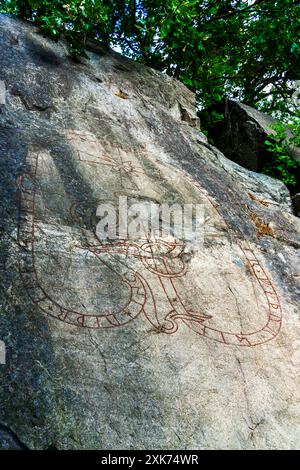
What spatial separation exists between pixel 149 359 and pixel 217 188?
2.56 metres

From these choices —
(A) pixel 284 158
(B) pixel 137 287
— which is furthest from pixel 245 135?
(B) pixel 137 287

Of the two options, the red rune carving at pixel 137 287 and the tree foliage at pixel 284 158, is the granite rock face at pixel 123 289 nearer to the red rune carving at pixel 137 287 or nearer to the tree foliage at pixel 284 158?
the red rune carving at pixel 137 287

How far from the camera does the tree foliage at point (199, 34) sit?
5184mm

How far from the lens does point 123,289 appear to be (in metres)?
3.07

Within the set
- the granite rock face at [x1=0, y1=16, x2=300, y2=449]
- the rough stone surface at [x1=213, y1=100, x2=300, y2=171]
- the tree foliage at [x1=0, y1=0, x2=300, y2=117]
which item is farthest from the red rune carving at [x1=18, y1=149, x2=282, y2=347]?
the rough stone surface at [x1=213, y1=100, x2=300, y2=171]

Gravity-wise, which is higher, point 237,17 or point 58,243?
point 237,17

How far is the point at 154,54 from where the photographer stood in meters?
7.44

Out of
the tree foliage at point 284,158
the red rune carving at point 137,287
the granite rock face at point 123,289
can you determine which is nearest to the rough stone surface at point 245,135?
the tree foliage at point 284,158

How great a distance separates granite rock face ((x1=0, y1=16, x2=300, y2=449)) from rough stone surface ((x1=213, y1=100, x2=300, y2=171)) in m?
2.23

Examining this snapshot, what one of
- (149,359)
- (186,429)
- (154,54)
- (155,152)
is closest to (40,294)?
(149,359)

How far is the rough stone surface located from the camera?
709 cm

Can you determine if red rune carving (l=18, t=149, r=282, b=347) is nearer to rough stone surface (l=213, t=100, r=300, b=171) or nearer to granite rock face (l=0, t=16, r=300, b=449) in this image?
granite rock face (l=0, t=16, r=300, b=449)

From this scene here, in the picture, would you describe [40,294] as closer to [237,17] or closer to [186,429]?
[186,429]

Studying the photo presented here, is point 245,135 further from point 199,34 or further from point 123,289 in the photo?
point 123,289
